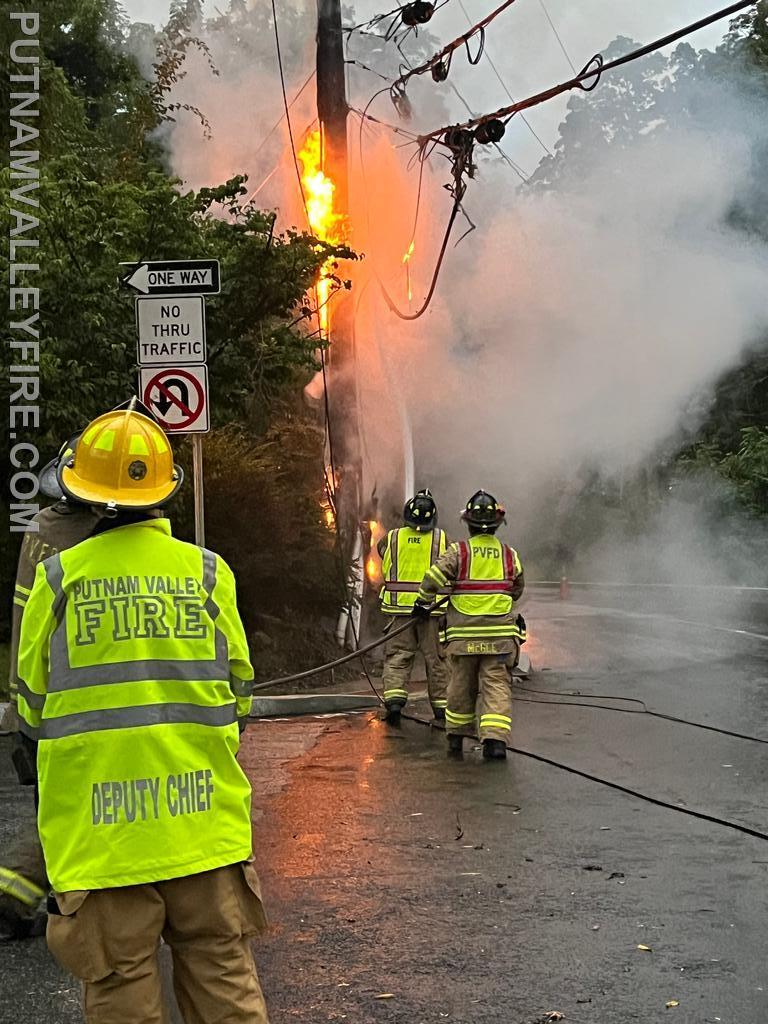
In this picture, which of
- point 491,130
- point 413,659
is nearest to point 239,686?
point 413,659

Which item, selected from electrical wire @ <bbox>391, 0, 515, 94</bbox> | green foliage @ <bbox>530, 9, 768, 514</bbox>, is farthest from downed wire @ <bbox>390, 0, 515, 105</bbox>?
green foliage @ <bbox>530, 9, 768, 514</bbox>

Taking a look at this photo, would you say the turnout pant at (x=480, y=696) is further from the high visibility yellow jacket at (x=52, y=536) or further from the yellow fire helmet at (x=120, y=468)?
A: the yellow fire helmet at (x=120, y=468)

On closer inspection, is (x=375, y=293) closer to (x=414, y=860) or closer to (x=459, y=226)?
(x=459, y=226)

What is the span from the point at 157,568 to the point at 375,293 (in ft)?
39.2

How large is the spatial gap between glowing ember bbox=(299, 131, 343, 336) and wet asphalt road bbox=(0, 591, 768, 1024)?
5261 millimetres

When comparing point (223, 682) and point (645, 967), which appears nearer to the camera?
point (223, 682)

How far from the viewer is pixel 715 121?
18031 millimetres

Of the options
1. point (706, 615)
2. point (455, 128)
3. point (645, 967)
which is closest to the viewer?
point (645, 967)

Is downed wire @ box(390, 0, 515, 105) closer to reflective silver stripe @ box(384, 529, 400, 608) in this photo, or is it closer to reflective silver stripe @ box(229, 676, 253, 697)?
reflective silver stripe @ box(384, 529, 400, 608)

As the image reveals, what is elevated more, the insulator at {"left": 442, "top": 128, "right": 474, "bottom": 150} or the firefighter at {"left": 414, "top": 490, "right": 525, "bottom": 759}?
the insulator at {"left": 442, "top": 128, "right": 474, "bottom": 150}

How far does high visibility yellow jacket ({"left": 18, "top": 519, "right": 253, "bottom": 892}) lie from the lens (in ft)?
8.89

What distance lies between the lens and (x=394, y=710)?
31.2 feet

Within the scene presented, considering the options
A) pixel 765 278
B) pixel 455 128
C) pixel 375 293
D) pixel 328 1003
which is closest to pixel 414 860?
pixel 328 1003

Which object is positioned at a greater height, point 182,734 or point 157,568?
point 157,568
